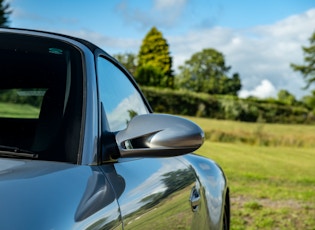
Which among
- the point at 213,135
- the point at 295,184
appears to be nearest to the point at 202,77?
the point at 213,135

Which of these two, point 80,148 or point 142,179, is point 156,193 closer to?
point 142,179

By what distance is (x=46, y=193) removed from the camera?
64.0 inches

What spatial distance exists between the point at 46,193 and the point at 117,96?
131cm

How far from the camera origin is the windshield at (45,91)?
6.82ft

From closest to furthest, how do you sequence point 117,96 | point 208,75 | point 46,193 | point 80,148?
point 46,193, point 80,148, point 117,96, point 208,75

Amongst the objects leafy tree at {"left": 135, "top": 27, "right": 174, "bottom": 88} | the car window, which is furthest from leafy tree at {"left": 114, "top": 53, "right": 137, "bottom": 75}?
the car window

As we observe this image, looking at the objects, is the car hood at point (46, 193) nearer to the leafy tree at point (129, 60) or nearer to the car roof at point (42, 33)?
the car roof at point (42, 33)

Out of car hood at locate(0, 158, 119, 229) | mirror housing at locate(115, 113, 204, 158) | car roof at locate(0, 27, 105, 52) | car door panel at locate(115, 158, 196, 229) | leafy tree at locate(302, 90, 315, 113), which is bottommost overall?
leafy tree at locate(302, 90, 315, 113)

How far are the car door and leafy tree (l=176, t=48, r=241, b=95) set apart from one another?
97294 mm

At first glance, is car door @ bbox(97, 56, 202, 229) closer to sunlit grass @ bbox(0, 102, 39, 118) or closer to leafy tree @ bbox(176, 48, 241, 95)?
sunlit grass @ bbox(0, 102, 39, 118)

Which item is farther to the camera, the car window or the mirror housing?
the car window

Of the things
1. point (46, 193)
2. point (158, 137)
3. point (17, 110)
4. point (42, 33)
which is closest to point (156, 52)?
point (17, 110)

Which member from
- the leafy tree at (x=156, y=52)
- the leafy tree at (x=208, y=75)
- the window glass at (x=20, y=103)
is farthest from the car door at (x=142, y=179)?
the leafy tree at (x=208, y=75)

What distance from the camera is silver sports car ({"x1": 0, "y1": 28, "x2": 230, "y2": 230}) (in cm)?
164
